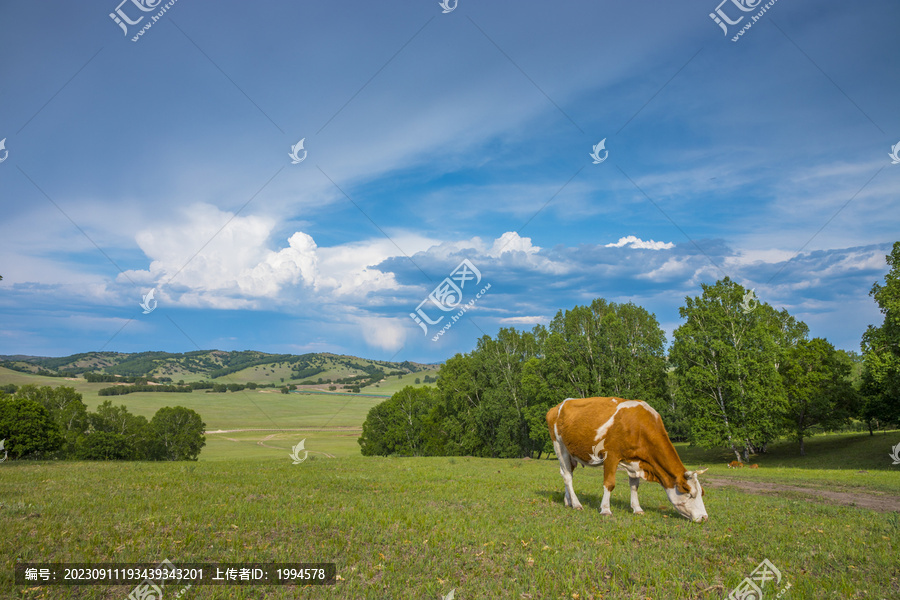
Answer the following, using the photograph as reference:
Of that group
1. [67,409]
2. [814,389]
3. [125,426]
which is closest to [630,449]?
[814,389]

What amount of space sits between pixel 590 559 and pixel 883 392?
5038 cm

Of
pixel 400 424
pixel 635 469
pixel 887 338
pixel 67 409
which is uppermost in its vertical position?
pixel 887 338

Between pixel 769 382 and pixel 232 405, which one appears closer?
pixel 769 382

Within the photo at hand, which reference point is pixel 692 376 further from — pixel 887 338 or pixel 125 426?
pixel 125 426

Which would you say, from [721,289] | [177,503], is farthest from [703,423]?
[177,503]

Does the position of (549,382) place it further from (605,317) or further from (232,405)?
(232,405)

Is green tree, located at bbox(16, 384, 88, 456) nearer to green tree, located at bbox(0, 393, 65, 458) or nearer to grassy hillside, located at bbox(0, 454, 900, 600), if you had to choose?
green tree, located at bbox(0, 393, 65, 458)

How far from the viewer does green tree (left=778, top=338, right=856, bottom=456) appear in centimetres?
4434

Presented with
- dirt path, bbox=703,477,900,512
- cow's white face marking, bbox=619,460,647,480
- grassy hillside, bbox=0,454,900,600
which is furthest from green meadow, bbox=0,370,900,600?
dirt path, bbox=703,477,900,512

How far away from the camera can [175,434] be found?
70.1 metres

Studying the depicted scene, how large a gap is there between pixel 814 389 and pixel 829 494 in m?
32.5

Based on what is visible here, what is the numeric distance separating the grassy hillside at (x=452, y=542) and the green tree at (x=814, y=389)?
38.4 meters

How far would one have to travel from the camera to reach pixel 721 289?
43.4m

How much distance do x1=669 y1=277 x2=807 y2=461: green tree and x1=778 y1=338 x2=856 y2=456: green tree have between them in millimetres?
3095
